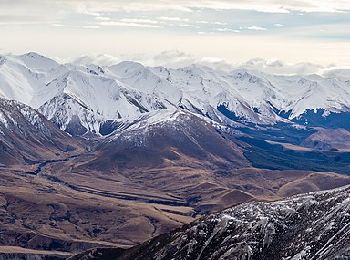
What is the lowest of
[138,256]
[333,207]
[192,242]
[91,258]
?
[91,258]

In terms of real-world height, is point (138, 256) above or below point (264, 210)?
below

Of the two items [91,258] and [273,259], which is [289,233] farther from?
[91,258]

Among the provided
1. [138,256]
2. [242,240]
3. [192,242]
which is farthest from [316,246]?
[138,256]

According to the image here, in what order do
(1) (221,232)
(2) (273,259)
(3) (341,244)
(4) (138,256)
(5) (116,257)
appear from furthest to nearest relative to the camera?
(5) (116,257), (4) (138,256), (1) (221,232), (2) (273,259), (3) (341,244)

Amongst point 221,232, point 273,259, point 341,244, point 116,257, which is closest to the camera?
point 341,244

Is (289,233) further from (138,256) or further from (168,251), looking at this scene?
(138,256)

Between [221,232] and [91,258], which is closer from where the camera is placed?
[221,232]

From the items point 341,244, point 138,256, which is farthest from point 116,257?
point 341,244
